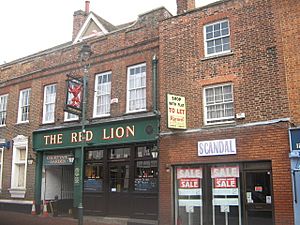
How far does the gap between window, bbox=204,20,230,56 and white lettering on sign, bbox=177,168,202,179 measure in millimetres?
4488

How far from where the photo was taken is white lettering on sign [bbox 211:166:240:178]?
13.5 meters

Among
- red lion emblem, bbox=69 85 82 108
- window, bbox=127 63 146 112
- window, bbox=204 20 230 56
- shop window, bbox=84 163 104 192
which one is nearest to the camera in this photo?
window, bbox=204 20 230 56

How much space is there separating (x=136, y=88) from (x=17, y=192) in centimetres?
903

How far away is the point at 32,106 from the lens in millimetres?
21203

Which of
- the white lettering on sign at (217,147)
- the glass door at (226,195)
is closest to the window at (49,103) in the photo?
the white lettering on sign at (217,147)

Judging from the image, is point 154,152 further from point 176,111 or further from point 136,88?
point 136,88

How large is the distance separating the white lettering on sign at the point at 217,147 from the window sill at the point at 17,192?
425 inches

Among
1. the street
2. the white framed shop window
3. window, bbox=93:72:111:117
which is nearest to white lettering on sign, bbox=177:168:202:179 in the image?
the street

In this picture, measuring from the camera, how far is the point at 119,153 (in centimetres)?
1736

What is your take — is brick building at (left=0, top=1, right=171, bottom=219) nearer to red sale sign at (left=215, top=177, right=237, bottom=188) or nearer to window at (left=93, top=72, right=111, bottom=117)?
window at (left=93, top=72, right=111, bottom=117)

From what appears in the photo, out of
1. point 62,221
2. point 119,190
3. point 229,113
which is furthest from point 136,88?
point 62,221

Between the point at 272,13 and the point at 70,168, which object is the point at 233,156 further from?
the point at 70,168

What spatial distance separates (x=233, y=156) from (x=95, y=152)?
288 inches

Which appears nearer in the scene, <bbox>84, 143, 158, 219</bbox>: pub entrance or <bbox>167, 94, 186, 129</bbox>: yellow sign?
<bbox>167, 94, 186, 129</bbox>: yellow sign
